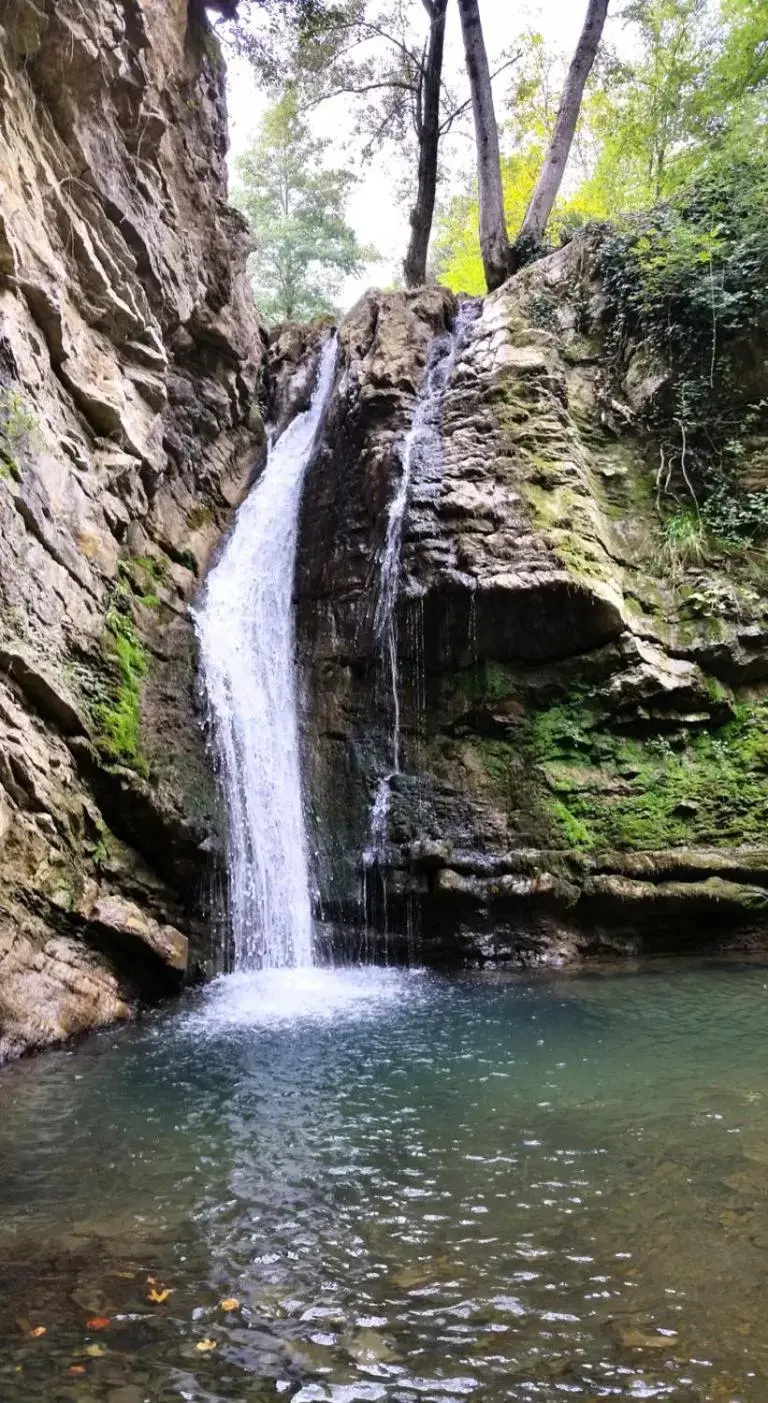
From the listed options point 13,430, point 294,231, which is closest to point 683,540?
point 13,430

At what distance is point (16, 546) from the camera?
7.49m

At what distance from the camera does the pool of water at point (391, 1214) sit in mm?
2572

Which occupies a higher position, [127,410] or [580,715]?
[127,410]

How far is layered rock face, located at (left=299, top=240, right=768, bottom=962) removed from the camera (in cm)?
916

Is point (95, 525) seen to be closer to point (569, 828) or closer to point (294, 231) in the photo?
point (569, 828)

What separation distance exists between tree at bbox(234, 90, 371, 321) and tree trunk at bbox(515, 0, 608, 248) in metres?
8.89

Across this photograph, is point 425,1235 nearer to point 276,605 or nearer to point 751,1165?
point 751,1165

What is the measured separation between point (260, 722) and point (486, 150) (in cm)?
1182

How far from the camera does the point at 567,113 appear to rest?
14734 millimetres

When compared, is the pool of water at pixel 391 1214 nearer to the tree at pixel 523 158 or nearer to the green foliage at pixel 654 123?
the green foliage at pixel 654 123

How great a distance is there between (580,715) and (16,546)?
6394 mm

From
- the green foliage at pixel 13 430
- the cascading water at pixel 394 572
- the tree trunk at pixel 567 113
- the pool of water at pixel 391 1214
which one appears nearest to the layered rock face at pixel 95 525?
the green foliage at pixel 13 430

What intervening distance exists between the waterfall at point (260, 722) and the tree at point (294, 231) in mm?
13065

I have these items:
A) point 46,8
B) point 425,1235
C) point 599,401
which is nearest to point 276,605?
point 599,401
